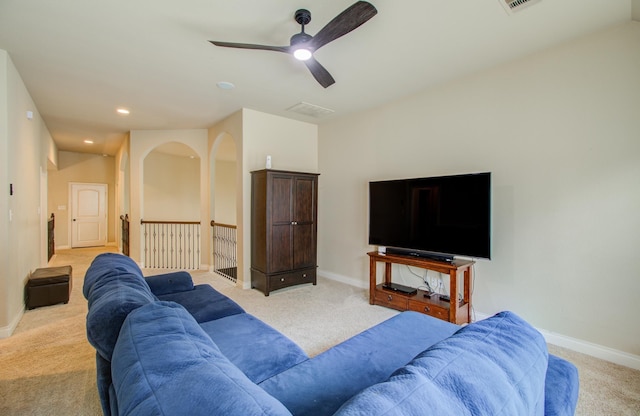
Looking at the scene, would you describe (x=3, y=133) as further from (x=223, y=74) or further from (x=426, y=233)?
(x=426, y=233)

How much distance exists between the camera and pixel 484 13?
2248 millimetres

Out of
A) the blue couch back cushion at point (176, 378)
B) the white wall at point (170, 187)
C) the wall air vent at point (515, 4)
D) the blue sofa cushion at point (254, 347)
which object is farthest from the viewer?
the white wall at point (170, 187)

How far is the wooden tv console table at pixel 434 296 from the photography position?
2.96 meters

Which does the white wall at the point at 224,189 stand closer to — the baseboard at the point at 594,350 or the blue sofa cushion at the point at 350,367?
the blue sofa cushion at the point at 350,367

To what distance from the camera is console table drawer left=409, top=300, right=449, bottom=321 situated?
3023 millimetres

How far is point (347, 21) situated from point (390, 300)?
2.94 metres

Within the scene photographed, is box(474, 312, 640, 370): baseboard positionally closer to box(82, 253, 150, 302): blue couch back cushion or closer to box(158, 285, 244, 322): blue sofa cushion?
box(158, 285, 244, 322): blue sofa cushion

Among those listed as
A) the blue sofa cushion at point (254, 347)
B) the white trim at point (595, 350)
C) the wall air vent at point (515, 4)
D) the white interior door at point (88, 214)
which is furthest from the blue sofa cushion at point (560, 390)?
the white interior door at point (88, 214)

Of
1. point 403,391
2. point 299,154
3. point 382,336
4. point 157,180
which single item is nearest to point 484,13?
point 382,336

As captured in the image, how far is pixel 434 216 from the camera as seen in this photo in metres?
3.28

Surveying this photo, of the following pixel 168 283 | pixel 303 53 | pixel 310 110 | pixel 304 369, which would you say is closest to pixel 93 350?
pixel 168 283

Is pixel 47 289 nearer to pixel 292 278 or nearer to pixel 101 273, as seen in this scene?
pixel 101 273

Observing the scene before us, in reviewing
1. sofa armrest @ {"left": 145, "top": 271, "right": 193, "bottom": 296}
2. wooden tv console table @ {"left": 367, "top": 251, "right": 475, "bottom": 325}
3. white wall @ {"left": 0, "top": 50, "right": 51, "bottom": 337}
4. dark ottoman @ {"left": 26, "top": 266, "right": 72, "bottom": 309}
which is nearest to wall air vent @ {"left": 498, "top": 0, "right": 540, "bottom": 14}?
wooden tv console table @ {"left": 367, "top": 251, "right": 475, "bottom": 325}

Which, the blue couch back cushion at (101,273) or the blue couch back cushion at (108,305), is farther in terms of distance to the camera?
the blue couch back cushion at (101,273)
